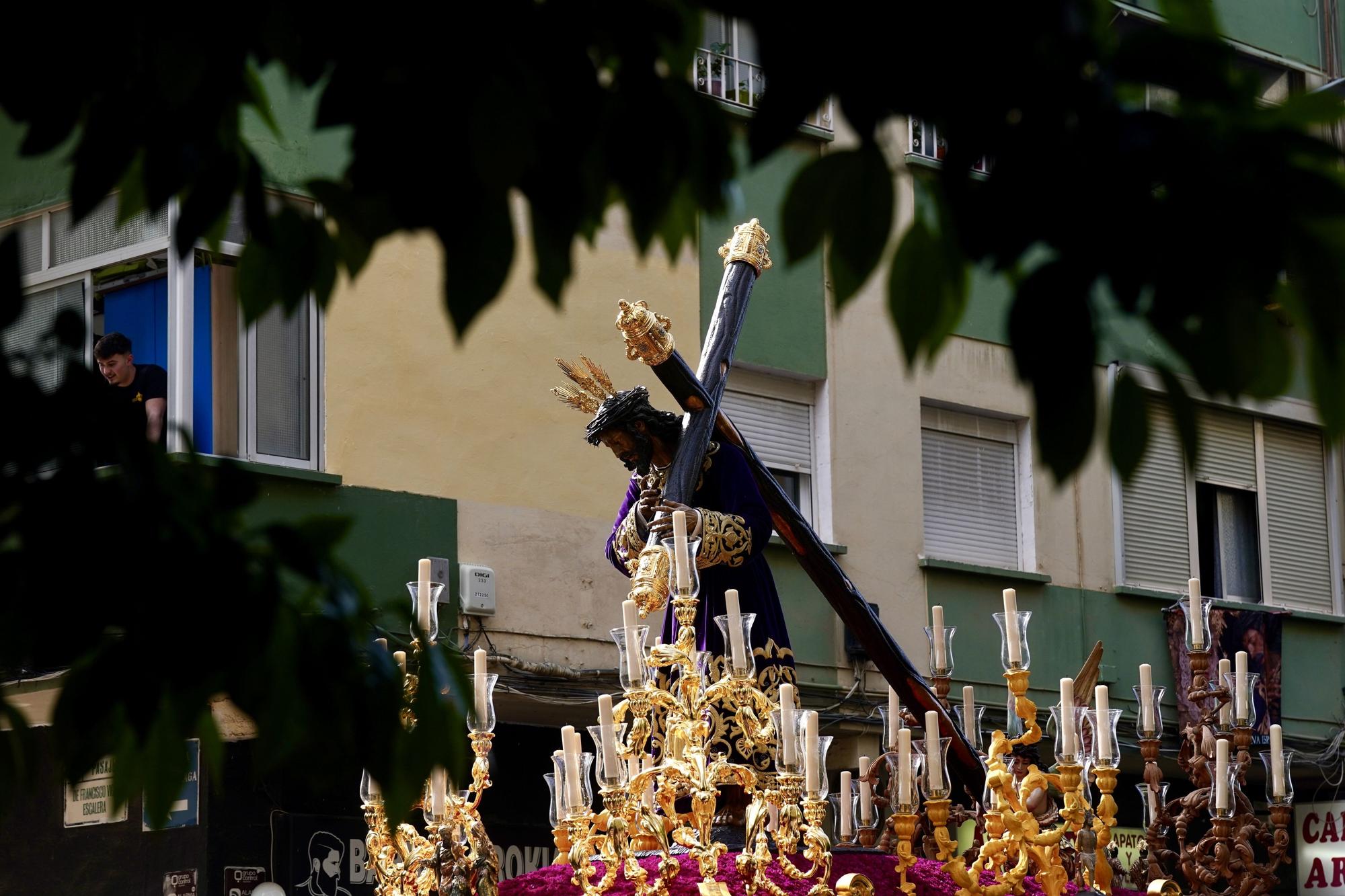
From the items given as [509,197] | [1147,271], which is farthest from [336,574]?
[1147,271]

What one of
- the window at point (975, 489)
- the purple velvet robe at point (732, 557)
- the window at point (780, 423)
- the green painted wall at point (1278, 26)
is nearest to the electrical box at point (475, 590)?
the window at point (780, 423)

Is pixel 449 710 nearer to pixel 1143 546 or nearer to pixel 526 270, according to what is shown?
pixel 526 270

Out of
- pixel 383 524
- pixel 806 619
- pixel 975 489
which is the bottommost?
pixel 806 619

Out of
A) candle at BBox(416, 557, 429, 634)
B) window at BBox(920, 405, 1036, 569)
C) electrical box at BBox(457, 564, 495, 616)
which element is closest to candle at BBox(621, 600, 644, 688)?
candle at BBox(416, 557, 429, 634)

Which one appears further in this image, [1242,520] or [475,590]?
[1242,520]

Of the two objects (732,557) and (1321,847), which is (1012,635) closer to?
(732,557)

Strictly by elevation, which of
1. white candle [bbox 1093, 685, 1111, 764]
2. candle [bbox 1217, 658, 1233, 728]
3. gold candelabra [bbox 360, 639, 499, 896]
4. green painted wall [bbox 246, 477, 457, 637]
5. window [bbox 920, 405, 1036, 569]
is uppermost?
window [bbox 920, 405, 1036, 569]

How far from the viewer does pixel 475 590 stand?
1243 cm

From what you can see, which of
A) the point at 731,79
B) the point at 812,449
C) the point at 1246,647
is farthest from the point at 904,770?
the point at 1246,647

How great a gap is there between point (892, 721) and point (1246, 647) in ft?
34.1

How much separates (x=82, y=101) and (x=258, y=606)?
2.12ft

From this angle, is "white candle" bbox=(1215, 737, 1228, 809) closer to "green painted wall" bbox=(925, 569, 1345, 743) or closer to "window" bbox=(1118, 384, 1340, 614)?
"green painted wall" bbox=(925, 569, 1345, 743)

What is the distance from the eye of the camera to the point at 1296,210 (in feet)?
7.11

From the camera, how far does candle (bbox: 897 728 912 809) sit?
6.10 m
